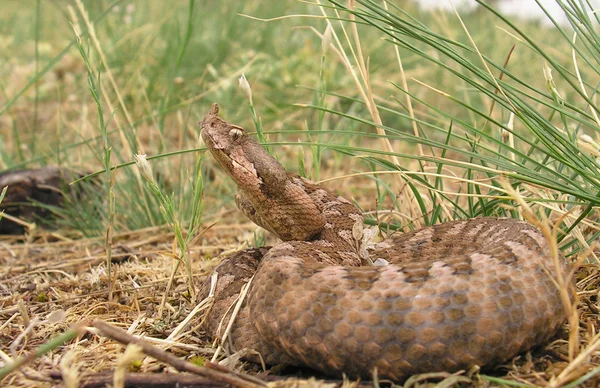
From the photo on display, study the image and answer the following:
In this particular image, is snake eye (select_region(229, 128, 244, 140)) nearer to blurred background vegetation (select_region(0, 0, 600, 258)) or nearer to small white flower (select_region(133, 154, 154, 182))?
small white flower (select_region(133, 154, 154, 182))

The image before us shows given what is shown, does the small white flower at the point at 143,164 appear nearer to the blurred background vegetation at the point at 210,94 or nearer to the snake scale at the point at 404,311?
the snake scale at the point at 404,311

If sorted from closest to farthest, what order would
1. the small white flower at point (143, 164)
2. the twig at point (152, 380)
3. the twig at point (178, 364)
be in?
1. the twig at point (178, 364)
2. the twig at point (152, 380)
3. the small white flower at point (143, 164)

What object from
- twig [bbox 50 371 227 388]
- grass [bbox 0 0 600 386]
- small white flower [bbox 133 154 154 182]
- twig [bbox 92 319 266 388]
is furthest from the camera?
small white flower [bbox 133 154 154 182]

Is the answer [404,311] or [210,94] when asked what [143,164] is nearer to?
[404,311]

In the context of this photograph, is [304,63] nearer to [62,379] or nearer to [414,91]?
[414,91]

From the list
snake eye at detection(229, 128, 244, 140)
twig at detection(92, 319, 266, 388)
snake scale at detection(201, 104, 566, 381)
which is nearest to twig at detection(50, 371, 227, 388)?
twig at detection(92, 319, 266, 388)

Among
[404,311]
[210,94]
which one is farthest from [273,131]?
[210,94]

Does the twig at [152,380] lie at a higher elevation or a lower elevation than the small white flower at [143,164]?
lower

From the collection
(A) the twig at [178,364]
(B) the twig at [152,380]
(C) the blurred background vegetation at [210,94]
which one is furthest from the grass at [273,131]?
(A) the twig at [178,364]
